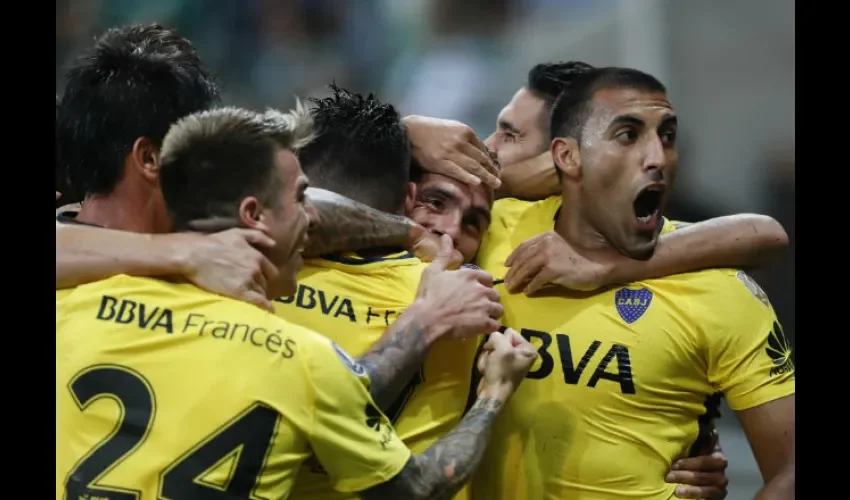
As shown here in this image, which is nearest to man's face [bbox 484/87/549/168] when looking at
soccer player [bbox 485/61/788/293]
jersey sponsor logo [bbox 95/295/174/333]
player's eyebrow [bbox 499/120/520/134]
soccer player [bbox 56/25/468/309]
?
player's eyebrow [bbox 499/120/520/134]

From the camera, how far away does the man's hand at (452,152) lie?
2.49 meters

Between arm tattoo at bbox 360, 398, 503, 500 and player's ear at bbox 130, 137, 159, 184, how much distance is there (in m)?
0.80

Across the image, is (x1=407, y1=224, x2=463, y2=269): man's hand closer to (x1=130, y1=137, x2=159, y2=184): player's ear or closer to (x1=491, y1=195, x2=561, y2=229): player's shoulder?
(x1=491, y1=195, x2=561, y2=229): player's shoulder

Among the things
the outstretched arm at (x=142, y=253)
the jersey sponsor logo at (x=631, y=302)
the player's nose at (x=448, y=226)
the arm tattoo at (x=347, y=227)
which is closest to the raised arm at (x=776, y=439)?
the jersey sponsor logo at (x=631, y=302)

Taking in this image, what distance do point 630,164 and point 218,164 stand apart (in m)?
1.07

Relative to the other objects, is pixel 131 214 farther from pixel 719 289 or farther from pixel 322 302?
pixel 719 289

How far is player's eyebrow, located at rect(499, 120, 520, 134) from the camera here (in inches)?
115

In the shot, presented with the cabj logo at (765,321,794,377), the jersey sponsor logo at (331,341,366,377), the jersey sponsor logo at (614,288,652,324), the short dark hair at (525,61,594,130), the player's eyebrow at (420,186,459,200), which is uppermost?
the short dark hair at (525,61,594,130)

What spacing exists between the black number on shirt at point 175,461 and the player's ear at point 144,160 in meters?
0.50

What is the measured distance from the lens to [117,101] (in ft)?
6.86

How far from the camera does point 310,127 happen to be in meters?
2.08

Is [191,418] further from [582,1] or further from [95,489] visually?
[582,1]

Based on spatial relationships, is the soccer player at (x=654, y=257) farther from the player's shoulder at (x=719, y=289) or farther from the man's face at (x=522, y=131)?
the man's face at (x=522, y=131)
